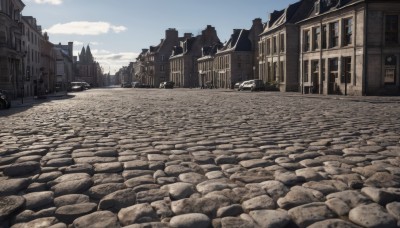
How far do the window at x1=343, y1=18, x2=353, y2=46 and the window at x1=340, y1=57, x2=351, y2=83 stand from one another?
4.83 ft

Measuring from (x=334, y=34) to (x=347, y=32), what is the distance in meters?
2.02

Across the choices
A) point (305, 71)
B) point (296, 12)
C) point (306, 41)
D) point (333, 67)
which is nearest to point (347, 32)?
point (333, 67)

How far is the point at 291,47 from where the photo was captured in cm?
4869

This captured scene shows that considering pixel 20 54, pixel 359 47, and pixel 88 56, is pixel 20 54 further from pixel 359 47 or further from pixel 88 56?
pixel 88 56

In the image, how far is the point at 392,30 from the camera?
113ft

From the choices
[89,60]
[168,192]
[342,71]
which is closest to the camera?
[168,192]

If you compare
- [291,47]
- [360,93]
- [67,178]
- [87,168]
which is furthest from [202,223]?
[291,47]

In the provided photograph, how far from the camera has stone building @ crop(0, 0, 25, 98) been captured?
3447cm

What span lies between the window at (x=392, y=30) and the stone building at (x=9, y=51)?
30.2 metres

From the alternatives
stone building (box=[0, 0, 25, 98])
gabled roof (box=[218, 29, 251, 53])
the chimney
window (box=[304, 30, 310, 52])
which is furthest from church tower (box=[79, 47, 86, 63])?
window (box=[304, 30, 310, 52])

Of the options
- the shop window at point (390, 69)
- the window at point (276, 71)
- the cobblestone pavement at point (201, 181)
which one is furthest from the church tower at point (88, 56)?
the cobblestone pavement at point (201, 181)

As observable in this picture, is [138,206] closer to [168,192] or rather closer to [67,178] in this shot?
[168,192]

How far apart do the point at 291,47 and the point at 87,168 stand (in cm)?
4578

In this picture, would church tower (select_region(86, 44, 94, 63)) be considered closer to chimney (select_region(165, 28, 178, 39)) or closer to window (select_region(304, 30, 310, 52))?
chimney (select_region(165, 28, 178, 39))
